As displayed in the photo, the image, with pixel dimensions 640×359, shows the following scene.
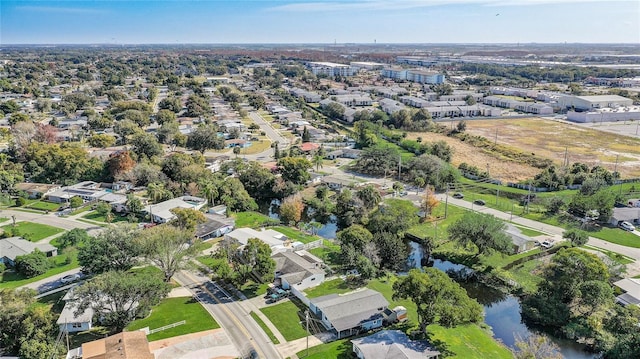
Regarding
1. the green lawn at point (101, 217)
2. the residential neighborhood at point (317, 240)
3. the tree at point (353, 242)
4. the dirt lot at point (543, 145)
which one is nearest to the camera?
the residential neighborhood at point (317, 240)

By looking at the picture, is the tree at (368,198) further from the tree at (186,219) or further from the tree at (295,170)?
the tree at (186,219)

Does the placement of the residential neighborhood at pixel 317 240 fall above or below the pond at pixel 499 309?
above

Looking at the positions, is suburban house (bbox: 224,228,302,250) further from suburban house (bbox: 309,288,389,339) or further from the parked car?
the parked car

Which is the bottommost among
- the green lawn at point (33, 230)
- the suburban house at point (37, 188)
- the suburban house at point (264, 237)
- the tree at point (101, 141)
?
the suburban house at point (264, 237)

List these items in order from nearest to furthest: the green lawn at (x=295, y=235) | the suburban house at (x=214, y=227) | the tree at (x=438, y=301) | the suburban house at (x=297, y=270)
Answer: the tree at (x=438, y=301) < the suburban house at (x=297, y=270) < the suburban house at (x=214, y=227) < the green lawn at (x=295, y=235)

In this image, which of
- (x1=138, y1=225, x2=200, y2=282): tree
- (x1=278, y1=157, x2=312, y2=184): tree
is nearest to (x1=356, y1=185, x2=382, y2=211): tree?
(x1=278, y1=157, x2=312, y2=184): tree

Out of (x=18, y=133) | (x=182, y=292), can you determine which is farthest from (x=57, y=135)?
(x=182, y=292)

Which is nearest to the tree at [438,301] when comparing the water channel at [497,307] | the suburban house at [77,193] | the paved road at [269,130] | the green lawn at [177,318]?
the water channel at [497,307]

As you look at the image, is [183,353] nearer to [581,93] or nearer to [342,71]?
[581,93]

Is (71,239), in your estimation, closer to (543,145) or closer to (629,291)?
(629,291)
